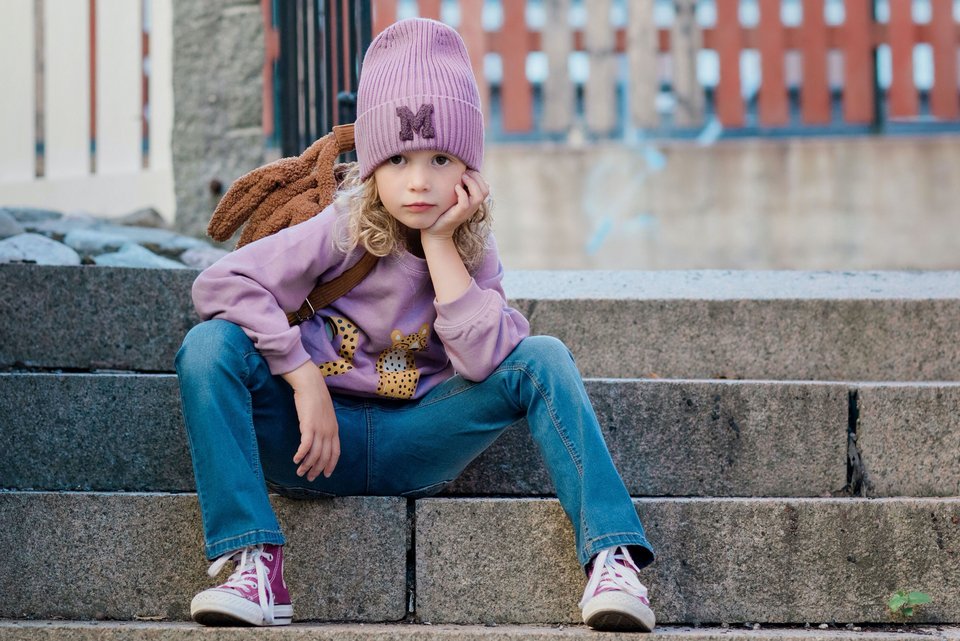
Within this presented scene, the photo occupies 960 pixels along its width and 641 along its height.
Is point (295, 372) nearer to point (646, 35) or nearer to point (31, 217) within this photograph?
point (31, 217)

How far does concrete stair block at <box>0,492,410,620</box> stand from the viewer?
214cm

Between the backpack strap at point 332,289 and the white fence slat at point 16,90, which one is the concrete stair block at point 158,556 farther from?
the white fence slat at point 16,90

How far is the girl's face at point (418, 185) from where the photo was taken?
2.12 m

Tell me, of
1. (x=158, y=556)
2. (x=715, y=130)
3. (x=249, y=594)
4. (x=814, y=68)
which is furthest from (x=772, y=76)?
(x=249, y=594)

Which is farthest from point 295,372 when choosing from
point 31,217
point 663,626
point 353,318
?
point 31,217

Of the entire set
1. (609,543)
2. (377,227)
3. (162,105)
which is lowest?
(609,543)

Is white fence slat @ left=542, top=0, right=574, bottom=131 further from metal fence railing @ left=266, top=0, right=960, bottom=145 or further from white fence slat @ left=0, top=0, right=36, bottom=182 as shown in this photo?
white fence slat @ left=0, top=0, right=36, bottom=182

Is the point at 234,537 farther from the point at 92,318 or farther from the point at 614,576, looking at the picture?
the point at 92,318

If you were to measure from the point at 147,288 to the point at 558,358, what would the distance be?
118 centimetres

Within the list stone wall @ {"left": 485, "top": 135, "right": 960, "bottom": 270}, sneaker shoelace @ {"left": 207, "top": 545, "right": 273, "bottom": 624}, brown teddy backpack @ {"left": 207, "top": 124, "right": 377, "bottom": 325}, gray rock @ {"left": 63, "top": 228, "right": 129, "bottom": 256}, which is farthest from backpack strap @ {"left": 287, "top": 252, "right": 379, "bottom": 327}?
stone wall @ {"left": 485, "top": 135, "right": 960, "bottom": 270}

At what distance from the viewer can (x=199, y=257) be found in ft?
12.1

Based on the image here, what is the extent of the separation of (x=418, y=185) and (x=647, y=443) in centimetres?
77

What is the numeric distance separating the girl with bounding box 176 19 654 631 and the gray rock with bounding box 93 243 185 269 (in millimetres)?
1305

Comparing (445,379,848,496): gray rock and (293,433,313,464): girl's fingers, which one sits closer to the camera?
(293,433,313,464): girl's fingers
